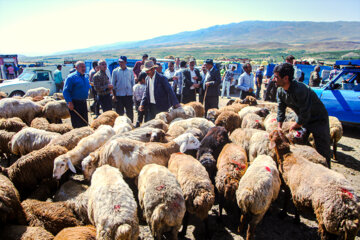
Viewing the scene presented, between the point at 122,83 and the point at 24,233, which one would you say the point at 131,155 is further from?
the point at 122,83

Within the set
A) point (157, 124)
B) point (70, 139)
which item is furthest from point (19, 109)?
point (157, 124)

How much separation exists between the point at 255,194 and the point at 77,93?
228 inches

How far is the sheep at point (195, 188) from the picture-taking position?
3.14 metres

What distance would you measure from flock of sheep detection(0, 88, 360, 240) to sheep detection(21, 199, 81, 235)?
0.01 m

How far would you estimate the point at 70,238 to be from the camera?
8.69 ft

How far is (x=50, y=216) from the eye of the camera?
321 cm

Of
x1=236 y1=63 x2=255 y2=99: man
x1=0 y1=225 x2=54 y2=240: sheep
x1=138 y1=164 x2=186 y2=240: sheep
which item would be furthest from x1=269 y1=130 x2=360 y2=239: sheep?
x1=236 y1=63 x2=255 y2=99: man

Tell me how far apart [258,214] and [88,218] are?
8.77 ft

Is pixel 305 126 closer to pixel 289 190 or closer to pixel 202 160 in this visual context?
pixel 289 190

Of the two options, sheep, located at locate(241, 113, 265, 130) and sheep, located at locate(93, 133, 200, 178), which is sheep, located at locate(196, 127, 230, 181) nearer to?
sheep, located at locate(93, 133, 200, 178)

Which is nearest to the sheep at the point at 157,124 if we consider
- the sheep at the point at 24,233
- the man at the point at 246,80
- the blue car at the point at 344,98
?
the sheep at the point at 24,233

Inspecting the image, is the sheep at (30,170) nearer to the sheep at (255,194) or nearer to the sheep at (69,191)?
the sheep at (69,191)

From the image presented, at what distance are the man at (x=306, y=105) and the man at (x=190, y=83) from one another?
508cm

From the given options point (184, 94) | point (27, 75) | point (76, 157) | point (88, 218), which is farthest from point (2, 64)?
point (88, 218)
